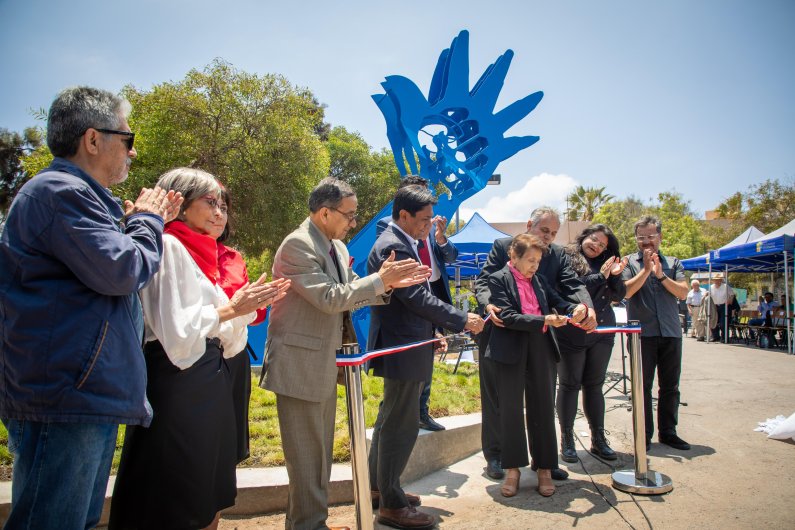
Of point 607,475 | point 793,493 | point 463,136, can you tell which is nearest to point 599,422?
point 607,475

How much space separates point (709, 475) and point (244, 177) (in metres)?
12.6

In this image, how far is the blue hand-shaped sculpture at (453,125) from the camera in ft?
26.0

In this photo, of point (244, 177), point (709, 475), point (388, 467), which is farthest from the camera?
point (244, 177)

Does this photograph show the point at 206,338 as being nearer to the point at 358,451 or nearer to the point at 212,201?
the point at 212,201

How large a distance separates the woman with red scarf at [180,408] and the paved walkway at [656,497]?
132 cm

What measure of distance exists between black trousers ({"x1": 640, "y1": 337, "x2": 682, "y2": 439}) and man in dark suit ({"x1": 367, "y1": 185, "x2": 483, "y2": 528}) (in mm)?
2555

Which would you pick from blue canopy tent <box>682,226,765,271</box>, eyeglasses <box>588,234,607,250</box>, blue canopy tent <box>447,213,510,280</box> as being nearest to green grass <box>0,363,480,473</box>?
eyeglasses <box>588,234,607,250</box>

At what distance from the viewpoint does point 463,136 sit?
8680 mm

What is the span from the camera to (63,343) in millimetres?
1616

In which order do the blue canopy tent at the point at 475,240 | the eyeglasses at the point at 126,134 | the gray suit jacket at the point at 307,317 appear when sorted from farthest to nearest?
1. the blue canopy tent at the point at 475,240
2. the gray suit jacket at the point at 307,317
3. the eyeglasses at the point at 126,134

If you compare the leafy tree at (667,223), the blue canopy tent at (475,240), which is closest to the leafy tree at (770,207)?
the leafy tree at (667,223)

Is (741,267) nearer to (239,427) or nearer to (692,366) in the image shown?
(692,366)

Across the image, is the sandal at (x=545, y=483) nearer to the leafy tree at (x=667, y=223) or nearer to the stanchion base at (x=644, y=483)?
the stanchion base at (x=644, y=483)

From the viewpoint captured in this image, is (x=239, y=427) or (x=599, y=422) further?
(x=599, y=422)
